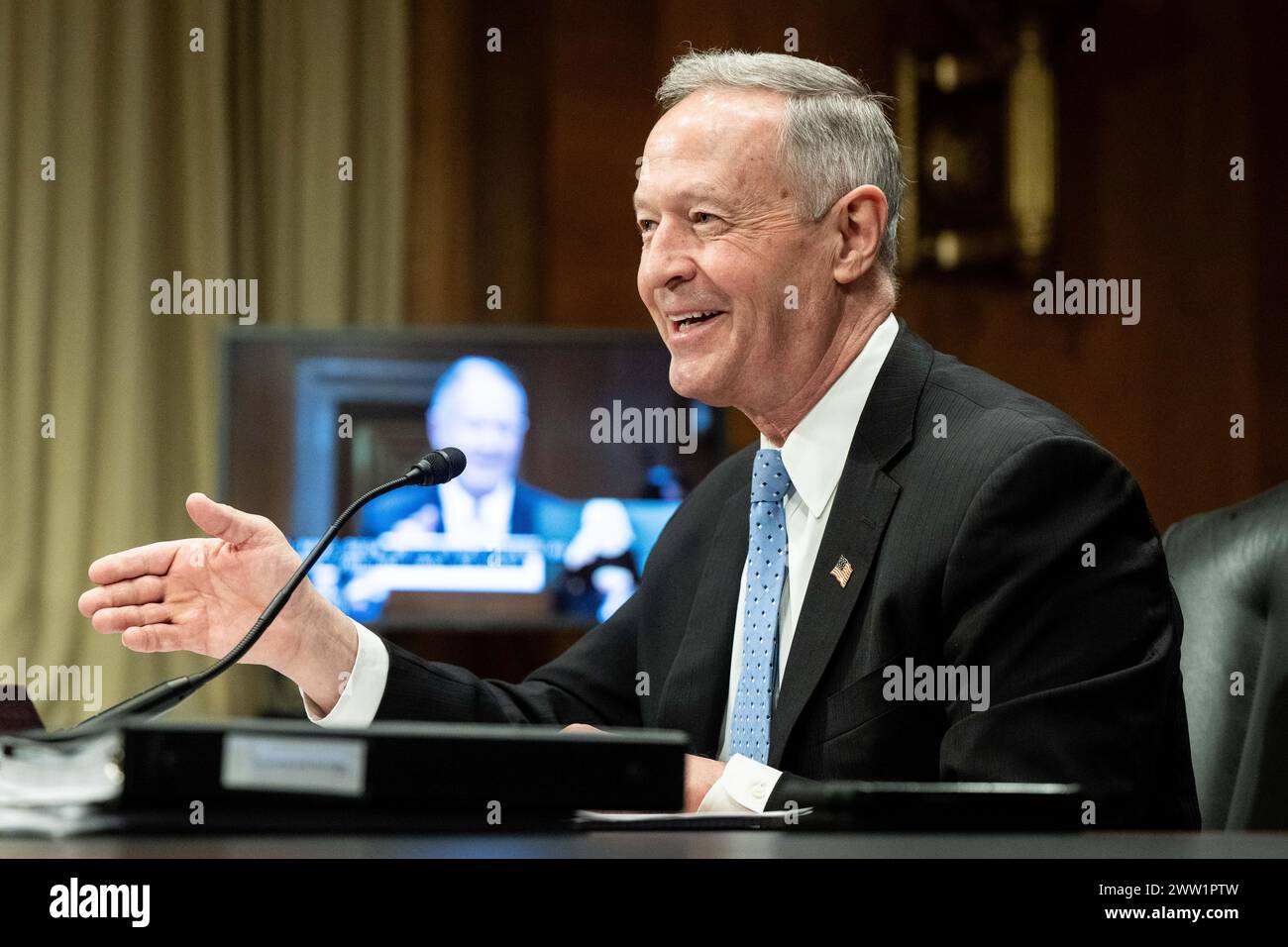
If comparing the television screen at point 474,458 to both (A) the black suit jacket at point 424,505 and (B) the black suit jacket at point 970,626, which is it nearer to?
(A) the black suit jacket at point 424,505

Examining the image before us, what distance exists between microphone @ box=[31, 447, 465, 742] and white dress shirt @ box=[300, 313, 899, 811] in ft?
0.86

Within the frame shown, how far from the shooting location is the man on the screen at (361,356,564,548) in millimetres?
3168

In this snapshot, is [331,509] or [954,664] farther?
[331,509]

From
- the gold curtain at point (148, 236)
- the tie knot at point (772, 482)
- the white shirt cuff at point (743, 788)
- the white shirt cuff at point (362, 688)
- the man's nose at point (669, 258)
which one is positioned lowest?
the white shirt cuff at point (743, 788)

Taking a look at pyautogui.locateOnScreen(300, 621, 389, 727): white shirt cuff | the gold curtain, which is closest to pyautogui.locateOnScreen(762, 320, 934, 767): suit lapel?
pyautogui.locateOnScreen(300, 621, 389, 727): white shirt cuff

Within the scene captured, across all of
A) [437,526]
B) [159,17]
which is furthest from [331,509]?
[159,17]

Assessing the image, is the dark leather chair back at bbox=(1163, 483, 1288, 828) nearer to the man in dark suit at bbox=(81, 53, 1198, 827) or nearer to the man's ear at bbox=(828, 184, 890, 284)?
the man in dark suit at bbox=(81, 53, 1198, 827)

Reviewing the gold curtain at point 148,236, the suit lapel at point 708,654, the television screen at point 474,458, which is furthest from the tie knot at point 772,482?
the gold curtain at point 148,236

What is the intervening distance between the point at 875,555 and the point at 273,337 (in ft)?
7.32

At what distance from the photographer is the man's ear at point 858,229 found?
5.07 ft

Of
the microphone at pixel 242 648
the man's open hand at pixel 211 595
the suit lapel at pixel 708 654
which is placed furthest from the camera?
the suit lapel at pixel 708 654

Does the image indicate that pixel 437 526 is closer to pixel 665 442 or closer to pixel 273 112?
pixel 665 442
